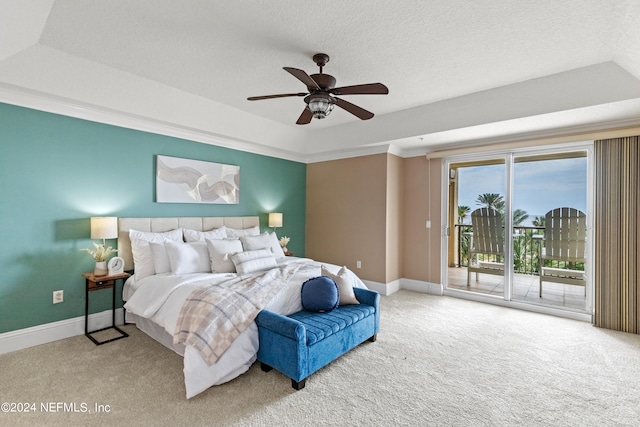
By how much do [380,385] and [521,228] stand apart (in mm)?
3391

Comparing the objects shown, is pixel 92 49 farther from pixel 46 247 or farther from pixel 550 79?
pixel 550 79

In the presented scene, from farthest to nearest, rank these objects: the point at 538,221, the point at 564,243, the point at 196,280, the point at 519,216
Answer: the point at 519,216 → the point at 538,221 → the point at 564,243 → the point at 196,280

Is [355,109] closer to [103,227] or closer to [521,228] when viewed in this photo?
[103,227]

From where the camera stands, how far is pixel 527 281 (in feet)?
14.7

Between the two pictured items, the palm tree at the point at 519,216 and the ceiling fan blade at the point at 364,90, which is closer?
the ceiling fan blade at the point at 364,90

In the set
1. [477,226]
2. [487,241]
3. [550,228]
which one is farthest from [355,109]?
[550,228]

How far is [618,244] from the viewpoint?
3.54 metres

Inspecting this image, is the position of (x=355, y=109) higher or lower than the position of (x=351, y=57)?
lower

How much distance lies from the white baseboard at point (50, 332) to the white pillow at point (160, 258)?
0.79 m

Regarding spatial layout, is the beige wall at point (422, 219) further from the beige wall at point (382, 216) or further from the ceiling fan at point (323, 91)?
the ceiling fan at point (323, 91)

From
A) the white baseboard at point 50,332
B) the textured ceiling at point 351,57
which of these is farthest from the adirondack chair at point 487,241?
the white baseboard at point 50,332

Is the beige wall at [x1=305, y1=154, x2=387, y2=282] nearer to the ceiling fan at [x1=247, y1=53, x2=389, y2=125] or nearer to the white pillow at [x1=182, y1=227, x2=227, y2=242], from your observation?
the white pillow at [x1=182, y1=227, x2=227, y2=242]

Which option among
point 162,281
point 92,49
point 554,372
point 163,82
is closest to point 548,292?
point 554,372

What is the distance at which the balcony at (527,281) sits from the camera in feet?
13.5
